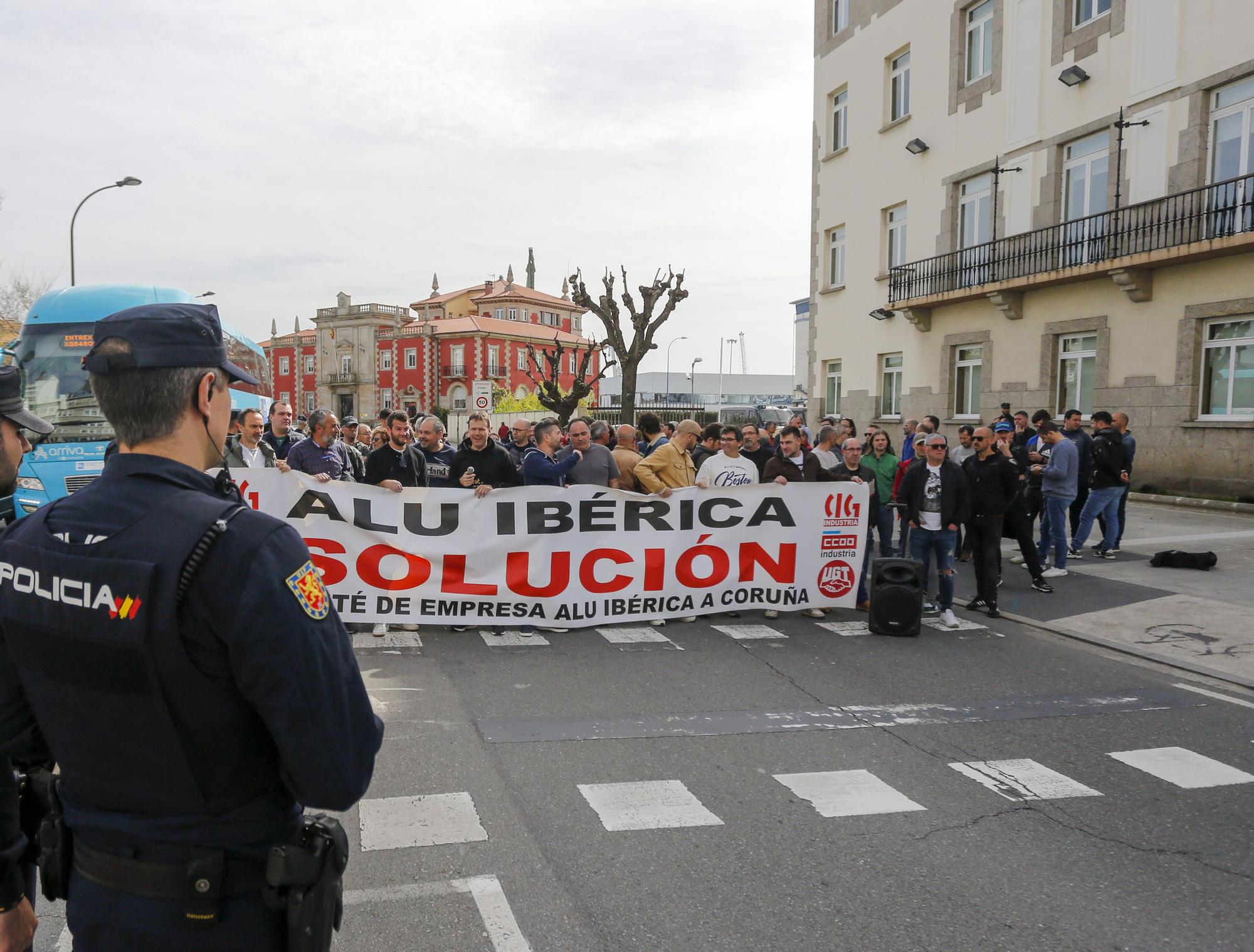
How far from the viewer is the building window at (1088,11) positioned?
19234 mm

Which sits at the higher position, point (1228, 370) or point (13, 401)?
point (1228, 370)

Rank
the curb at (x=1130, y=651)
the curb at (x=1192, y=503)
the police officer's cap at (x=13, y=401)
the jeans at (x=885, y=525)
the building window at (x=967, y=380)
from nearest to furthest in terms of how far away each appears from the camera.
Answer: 1. the police officer's cap at (x=13, y=401)
2. the curb at (x=1130, y=651)
3. the jeans at (x=885, y=525)
4. the curb at (x=1192, y=503)
5. the building window at (x=967, y=380)

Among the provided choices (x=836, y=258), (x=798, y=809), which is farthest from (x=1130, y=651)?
(x=836, y=258)

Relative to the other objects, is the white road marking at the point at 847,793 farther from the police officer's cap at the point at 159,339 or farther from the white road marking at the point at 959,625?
the white road marking at the point at 959,625

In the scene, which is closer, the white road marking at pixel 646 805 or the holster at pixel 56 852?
the holster at pixel 56 852

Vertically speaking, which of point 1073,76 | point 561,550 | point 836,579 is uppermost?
point 1073,76

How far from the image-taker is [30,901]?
239 centimetres

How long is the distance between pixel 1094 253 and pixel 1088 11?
507cm

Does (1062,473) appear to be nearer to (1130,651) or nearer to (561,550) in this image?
(1130,651)

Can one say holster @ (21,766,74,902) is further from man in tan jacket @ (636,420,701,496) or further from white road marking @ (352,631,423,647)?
man in tan jacket @ (636,420,701,496)

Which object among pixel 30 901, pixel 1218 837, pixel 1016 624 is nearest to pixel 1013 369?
pixel 1016 624

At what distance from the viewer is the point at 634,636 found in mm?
8445

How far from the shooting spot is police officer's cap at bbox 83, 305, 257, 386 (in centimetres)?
173

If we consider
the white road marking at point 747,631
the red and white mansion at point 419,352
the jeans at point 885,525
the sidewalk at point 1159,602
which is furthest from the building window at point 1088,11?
the red and white mansion at point 419,352
